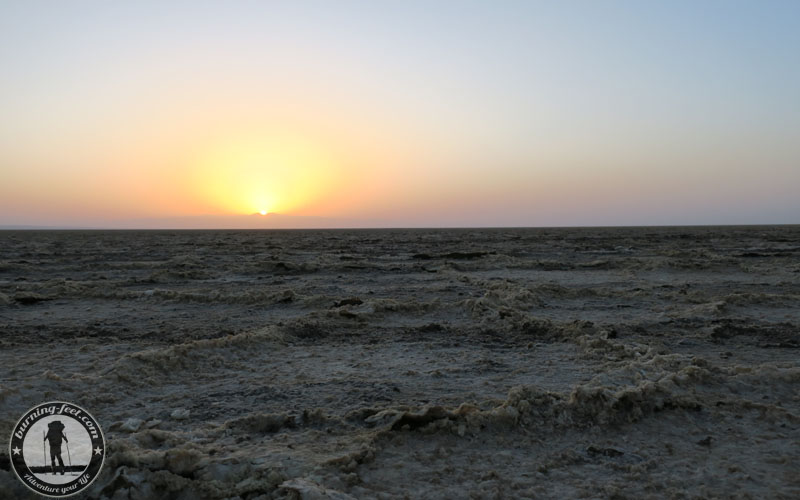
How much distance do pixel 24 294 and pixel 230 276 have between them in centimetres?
411

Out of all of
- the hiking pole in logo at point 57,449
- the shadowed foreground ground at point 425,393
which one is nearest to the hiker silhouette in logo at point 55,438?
the hiking pole in logo at point 57,449

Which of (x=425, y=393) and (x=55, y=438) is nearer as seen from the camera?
(x=55, y=438)

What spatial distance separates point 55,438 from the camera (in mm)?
2961

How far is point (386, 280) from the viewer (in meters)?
11.0

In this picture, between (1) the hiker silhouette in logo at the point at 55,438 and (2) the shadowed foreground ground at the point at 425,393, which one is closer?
(2) the shadowed foreground ground at the point at 425,393

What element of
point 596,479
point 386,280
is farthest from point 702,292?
point 596,479

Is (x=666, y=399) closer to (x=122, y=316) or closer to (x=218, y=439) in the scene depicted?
(x=218, y=439)

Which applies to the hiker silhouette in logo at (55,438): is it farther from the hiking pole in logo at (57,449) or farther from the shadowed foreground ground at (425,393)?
the shadowed foreground ground at (425,393)

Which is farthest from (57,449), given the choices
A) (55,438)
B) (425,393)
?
(425,393)

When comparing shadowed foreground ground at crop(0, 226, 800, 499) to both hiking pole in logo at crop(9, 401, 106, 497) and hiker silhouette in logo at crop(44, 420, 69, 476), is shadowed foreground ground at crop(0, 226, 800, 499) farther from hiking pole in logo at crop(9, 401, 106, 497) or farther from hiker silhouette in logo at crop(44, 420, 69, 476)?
hiker silhouette in logo at crop(44, 420, 69, 476)

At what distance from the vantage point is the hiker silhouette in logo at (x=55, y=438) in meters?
2.79

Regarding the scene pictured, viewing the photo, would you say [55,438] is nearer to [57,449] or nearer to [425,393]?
[57,449]

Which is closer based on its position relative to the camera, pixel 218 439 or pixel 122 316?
pixel 218 439

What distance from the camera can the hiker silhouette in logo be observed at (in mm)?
2791
